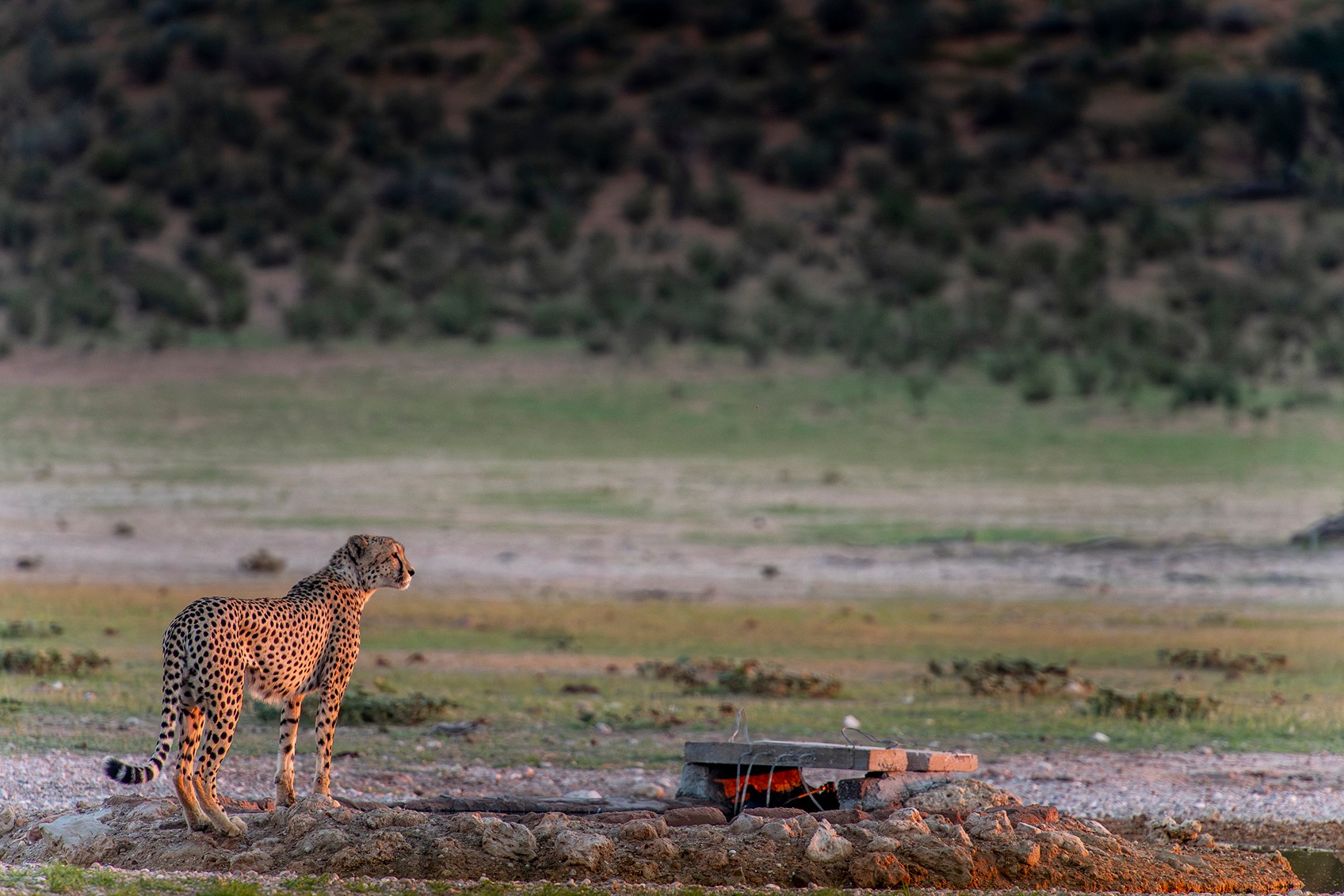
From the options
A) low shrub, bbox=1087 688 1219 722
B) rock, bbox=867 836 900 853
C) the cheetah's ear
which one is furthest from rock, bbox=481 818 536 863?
low shrub, bbox=1087 688 1219 722

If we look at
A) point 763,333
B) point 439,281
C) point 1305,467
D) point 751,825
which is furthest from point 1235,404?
point 751,825

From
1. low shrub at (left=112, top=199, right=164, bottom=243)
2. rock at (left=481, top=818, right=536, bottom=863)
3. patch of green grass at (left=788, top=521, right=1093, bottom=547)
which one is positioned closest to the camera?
rock at (left=481, top=818, right=536, bottom=863)

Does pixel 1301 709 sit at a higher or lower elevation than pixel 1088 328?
lower

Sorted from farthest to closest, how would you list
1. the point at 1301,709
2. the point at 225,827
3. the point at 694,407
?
the point at 694,407
the point at 1301,709
the point at 225,827

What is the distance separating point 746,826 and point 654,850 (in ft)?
1.55

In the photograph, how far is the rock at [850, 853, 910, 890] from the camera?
27.0ft

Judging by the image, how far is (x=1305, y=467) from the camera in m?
30.0

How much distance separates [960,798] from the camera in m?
9.23

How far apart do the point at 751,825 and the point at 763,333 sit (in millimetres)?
26195

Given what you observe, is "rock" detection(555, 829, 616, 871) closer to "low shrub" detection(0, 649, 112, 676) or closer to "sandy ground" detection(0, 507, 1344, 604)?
"low shrub" detection(0, 649, 112, 676)

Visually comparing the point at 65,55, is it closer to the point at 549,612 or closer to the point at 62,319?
the point at 62,319

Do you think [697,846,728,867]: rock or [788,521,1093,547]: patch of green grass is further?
[788,521,1093,547]: patch of green grass

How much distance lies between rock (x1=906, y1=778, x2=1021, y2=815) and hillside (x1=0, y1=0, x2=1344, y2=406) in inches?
990

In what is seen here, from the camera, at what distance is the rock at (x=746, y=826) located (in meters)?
8.55
